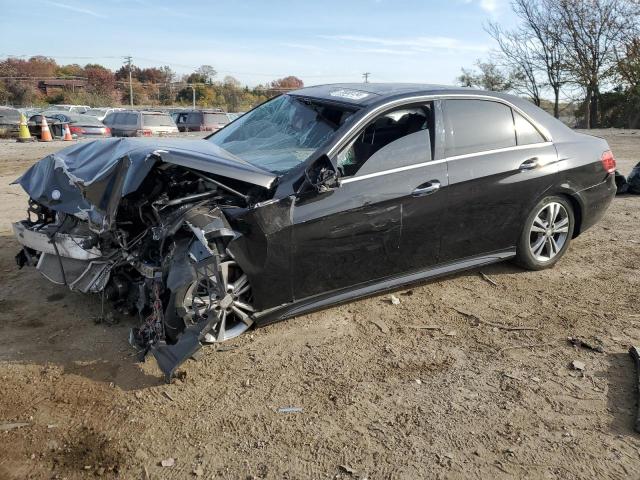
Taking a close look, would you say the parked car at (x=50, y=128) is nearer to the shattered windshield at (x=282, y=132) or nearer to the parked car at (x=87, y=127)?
the parked car at (x=87, y=127)

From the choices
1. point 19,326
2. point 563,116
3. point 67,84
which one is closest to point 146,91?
point 67,84

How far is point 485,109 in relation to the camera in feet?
15.0

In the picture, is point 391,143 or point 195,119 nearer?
point 391,143

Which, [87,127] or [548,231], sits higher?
[87,127]

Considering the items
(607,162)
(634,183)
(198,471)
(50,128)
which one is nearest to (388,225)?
(198,471)

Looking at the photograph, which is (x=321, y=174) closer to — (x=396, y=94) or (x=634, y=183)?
(x=396, y=94)

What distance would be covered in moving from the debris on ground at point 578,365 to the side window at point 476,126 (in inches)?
71.4

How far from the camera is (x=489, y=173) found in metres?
4.40

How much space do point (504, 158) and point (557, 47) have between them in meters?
30.2

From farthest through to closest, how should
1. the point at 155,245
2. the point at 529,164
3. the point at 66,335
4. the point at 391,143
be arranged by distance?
the point at 529,164 → the point at 391,143 → the point at 66,335 → the point at 155,245

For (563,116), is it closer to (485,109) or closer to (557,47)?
(557,47)

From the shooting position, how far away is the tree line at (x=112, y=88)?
47.2 meters

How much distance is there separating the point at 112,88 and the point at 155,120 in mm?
45150

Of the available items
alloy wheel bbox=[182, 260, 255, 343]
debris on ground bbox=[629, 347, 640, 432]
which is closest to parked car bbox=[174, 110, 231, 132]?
alloy wheel bbox=[182, 260, 255, 343]
